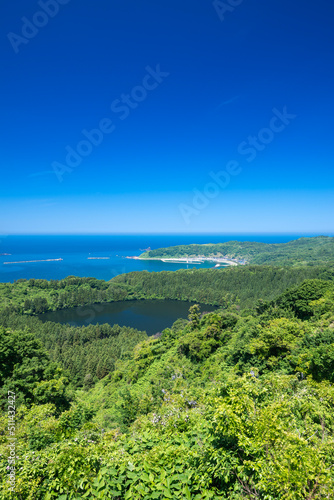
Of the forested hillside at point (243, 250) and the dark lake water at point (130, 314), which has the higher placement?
the forested hillside at point (243, 250)

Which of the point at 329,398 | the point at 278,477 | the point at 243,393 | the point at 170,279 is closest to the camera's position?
the point at 278,477

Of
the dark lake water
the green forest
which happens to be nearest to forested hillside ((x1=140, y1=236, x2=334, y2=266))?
the dark lake water

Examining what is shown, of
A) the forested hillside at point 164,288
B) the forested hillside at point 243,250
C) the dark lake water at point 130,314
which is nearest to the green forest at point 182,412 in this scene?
the dark lake water at point 130,314

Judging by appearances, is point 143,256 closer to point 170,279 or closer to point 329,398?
point 170,279

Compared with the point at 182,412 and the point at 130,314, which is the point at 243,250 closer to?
the point at 130,314

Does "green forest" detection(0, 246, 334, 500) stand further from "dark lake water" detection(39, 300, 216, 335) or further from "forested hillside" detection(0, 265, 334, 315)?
"forested hillside" detection(0, 265, 334, 315)

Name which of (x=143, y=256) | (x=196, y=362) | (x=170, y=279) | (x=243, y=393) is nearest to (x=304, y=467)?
(x=243, y=393)

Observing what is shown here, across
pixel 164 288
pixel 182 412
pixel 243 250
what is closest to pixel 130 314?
pixel 164 288

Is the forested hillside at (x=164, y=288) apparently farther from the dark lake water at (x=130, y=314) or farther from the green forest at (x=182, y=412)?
the green forest at (x=182, y=412)
